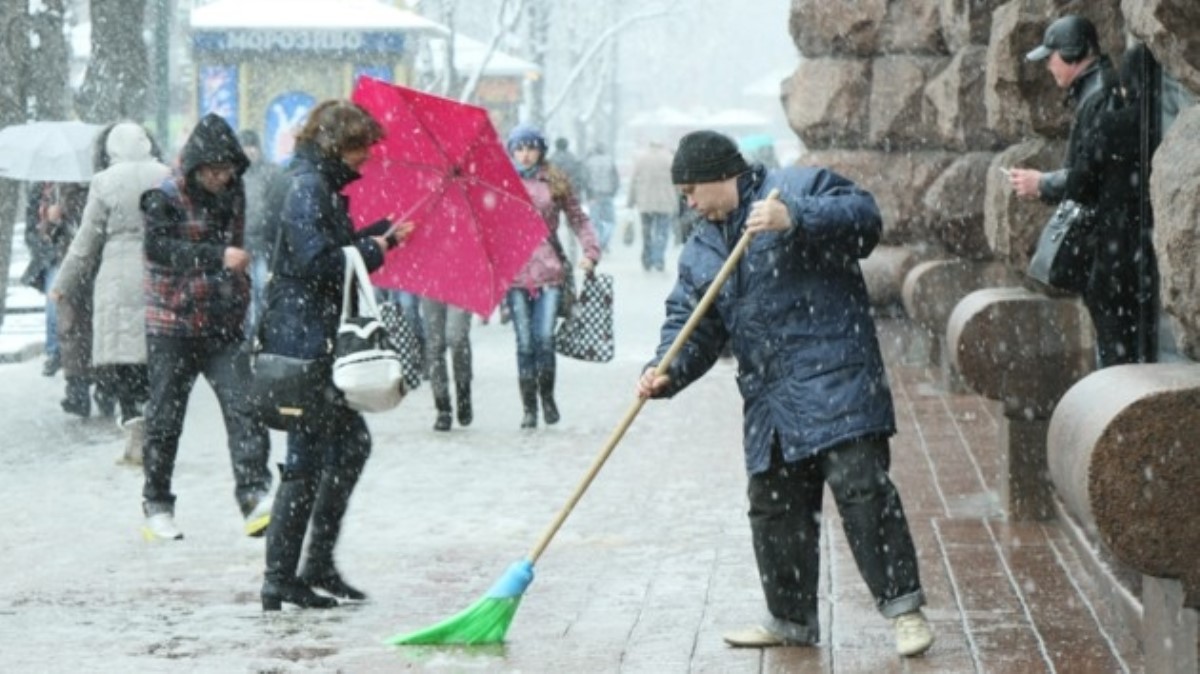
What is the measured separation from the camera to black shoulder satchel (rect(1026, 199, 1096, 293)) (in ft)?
30.1

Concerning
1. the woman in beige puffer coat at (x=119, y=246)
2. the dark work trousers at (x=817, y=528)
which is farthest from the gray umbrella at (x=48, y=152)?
the dark work trousers at (x=817, y=528)

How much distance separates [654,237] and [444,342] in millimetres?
22293

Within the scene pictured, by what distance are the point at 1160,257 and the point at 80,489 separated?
26.5 ft

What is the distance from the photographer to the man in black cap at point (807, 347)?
296 inches

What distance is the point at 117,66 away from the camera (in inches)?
910

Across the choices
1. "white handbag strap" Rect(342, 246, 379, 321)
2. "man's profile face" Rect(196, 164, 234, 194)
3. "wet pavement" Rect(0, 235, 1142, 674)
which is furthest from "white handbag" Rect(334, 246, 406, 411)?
"man's profile face" Rect(196, 164, 234, 194)

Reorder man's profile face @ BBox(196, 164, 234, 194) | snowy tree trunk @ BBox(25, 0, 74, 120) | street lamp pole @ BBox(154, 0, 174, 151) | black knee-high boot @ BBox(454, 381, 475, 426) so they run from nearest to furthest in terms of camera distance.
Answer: man's profile face @ BBox(196, 164, 234, 194) → black knee-high boot @ BBox(454, 381, 475, 426) → snowy tree trunk @ BBox(25, 0, 74, 120) → street lamp pole @ BBox(154, 0, 174, 151)

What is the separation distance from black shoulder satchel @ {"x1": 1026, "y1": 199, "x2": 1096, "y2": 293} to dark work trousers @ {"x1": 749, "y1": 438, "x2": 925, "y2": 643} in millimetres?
1737

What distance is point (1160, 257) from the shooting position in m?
5.63

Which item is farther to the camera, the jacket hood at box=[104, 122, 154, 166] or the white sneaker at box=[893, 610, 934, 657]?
the jacket hood at box=[104, 122, 154, 166]

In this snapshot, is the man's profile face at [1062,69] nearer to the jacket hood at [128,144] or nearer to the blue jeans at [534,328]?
the jacket hood at [128,144]

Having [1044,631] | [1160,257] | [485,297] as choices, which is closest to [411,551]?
[485,297]

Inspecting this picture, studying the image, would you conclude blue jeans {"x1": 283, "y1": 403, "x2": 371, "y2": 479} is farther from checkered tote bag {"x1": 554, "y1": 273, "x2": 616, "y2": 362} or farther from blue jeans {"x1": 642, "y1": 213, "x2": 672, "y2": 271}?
blue jeans {"x1": 642, "y1": 213, "x2": 672, "y2": 271}

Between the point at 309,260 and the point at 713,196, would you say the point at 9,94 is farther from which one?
the point at 713,196
